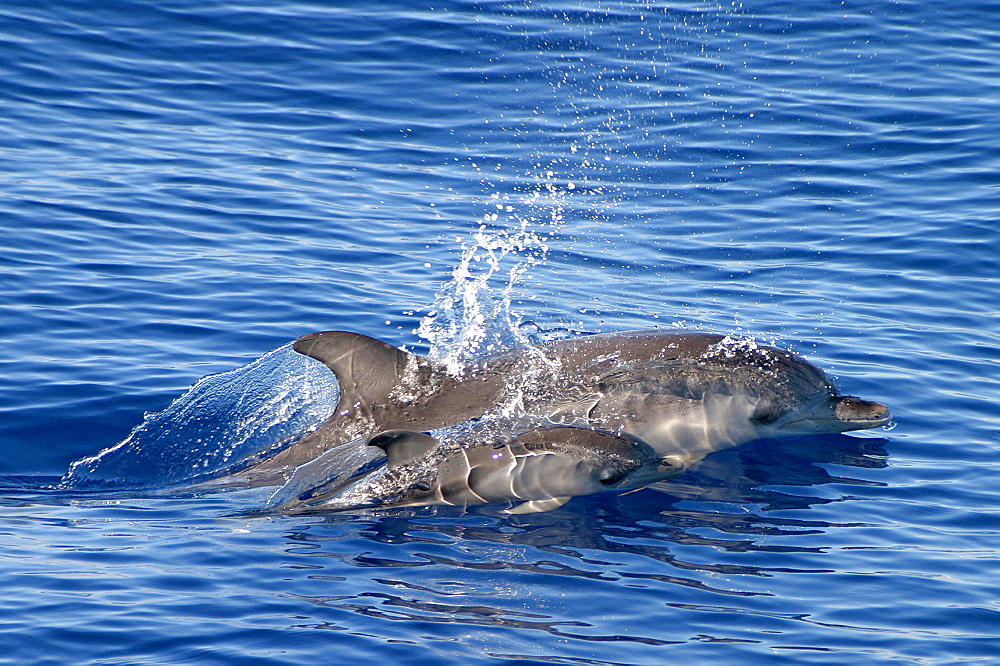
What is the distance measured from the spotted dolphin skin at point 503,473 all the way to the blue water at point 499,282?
212mm

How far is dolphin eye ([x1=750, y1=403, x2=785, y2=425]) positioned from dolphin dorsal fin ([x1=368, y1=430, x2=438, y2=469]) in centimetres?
259

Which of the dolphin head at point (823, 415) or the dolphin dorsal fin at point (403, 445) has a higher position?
the dolphin head at point (823, 415)

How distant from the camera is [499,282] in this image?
13.5m

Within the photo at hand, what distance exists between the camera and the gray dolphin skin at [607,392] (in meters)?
9.56

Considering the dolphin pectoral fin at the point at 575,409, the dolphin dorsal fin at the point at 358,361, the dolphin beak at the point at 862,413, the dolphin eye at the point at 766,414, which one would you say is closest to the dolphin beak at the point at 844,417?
the dolphin beak at the point at 862,413

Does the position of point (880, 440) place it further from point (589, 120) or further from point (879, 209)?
point (589, 120)

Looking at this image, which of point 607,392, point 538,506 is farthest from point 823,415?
point 538,506

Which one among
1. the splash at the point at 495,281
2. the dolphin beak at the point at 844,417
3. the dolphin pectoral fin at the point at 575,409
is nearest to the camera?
the dolphin pectoral fin at the point at 575,409

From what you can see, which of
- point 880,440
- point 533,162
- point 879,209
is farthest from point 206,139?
point 880,440

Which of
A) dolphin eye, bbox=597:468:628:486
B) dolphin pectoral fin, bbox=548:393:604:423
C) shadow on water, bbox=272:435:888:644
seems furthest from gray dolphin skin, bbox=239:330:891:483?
dolphin eye, bbox=597:468:628:486

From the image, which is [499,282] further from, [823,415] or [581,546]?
[581,546]

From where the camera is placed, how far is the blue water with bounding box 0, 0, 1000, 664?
23.3ft

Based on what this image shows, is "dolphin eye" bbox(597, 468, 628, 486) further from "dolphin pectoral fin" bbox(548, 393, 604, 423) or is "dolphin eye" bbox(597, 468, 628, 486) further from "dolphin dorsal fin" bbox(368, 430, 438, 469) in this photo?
"dolphin dorsal fin" bbox(368, 430, 438, 469)

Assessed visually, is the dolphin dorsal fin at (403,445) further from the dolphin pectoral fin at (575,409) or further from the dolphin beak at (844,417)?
the dolphin beak at (844,417)
